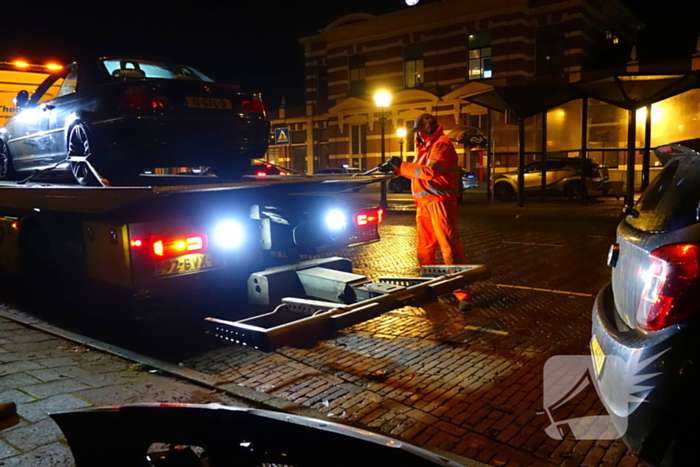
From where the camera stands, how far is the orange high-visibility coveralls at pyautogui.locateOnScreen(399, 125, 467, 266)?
19.6ft

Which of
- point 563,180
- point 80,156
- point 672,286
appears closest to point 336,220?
point 80,156

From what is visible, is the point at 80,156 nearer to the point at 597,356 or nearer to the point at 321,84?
the point at 597,356

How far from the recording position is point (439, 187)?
5973mm

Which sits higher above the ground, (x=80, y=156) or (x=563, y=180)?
(x=80, y=156)

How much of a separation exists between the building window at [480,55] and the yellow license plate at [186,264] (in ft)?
89.8

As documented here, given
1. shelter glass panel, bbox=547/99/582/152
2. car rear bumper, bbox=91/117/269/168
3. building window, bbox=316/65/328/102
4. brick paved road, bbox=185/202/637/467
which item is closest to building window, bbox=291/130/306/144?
building window, bbox=316/65/328/102

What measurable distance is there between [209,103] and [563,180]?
622 inches

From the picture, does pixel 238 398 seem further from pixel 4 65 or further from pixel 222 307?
pixel 4 65

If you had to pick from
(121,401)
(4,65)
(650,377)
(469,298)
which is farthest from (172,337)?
(4,65)

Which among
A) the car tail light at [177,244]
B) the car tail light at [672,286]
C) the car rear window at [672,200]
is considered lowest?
the car tail light at [177,244]

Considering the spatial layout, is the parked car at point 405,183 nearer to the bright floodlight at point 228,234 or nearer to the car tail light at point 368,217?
the car tail light at point 368,217

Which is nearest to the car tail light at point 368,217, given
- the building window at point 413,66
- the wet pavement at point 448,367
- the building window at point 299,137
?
the wet pavement at point 448,367

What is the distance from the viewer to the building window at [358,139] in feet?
112

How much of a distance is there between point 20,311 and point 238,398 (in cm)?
375
